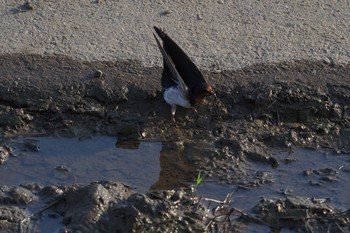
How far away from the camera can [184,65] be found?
6.71m

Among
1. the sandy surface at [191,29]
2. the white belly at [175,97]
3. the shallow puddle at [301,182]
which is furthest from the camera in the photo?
the sandy surface at [191,29]

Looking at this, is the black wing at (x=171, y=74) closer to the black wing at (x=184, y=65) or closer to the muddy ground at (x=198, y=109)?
the black wing at (x=184, y=65)

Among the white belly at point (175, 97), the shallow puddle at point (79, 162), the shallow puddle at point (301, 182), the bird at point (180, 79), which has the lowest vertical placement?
the shallow puddle at point (79, 162)

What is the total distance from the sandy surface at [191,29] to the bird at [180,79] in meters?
0.37

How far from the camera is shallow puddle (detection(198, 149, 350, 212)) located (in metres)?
6.13

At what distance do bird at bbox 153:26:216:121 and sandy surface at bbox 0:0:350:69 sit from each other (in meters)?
0.37

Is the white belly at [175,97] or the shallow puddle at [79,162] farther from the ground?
the white belly at [175,97]

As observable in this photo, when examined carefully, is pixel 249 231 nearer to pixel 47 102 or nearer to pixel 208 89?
pixel 208 89

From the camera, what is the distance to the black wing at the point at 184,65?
667 centimetres

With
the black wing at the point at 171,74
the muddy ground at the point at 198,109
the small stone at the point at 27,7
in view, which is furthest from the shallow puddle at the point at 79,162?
the small stone at the point at 27,7

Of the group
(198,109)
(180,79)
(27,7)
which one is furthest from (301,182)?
(27,7)

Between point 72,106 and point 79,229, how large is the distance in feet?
4.08

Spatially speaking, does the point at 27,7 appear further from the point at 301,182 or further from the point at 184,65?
the point at 301,182

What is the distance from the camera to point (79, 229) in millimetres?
5637
